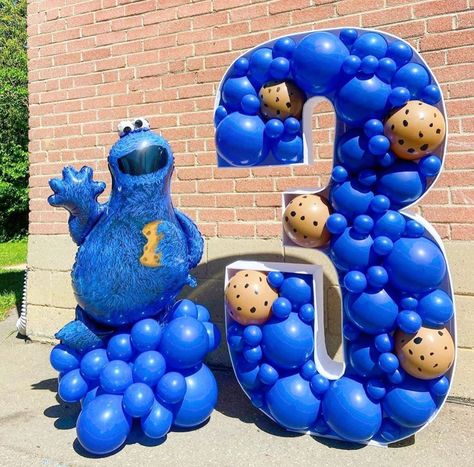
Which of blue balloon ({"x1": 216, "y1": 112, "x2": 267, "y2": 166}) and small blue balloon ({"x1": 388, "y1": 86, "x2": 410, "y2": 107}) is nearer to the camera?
small blue balloon ({"x1": 388, "y1": 86, "x2": 410, "y2": 107})

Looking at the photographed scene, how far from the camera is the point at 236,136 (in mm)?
2342

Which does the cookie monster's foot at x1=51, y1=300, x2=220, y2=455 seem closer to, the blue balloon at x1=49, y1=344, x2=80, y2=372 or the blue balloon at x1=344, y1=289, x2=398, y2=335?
the blue balloon at x1=49, y1=344, x2=80, y2=372

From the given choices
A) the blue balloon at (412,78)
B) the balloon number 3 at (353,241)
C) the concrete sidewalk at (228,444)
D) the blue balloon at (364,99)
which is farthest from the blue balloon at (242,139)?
the concrete sidewalk at (228,444)

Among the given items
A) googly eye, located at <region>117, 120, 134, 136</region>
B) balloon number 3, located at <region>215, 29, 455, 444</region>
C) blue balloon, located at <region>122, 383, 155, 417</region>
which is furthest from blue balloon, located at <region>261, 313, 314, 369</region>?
googly eye, located at <region>117, 120, 134, 136</region>

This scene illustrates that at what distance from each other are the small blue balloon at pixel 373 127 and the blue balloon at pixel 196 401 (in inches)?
56.7

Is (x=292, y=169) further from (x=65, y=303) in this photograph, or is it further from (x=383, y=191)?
(x=65, y=303)

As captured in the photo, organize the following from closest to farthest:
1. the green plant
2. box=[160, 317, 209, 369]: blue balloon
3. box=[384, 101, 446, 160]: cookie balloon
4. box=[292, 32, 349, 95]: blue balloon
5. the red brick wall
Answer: box=[384, 101, 446, 160]: cookie balloon, box=[292, 32, 349, 95]: blue balloon, box=[160, 317, 209, 369]: blue balloon, the red brick wall, the green plant

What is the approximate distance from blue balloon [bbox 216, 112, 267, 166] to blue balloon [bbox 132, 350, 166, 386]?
1026mm

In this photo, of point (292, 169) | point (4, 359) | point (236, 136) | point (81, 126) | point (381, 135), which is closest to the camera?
point (381, 135)

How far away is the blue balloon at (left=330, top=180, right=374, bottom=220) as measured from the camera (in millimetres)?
2256

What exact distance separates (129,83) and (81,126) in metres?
0.56

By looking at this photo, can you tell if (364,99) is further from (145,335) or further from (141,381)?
(141,381)

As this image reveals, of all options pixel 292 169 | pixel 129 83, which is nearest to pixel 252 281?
pixel 292 169

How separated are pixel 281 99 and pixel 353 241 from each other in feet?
2.39
